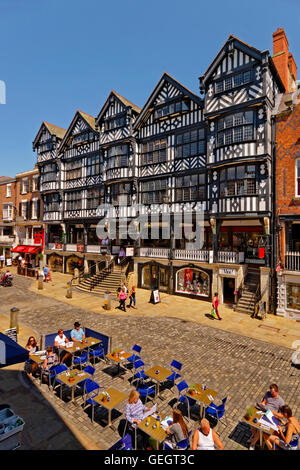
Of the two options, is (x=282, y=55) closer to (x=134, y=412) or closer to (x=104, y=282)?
(x=104, y=282)

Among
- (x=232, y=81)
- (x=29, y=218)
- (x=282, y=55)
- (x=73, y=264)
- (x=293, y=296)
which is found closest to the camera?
(x=293, y=296)

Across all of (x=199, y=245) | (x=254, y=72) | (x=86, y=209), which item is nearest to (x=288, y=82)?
(x=254, y=72)

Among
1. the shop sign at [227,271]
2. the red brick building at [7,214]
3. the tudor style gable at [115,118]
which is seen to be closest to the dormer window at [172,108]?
the tudor style gable at [115,118]

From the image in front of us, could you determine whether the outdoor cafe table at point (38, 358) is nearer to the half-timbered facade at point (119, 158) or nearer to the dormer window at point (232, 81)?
the half-timbered facade at point (119, 158)

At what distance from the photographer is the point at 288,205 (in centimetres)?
1653

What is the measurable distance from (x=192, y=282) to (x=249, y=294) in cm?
457

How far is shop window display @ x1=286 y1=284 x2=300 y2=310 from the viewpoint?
628 inches

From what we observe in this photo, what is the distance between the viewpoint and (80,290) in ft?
74.9

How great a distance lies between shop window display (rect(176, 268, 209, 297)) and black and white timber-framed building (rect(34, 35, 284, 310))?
0.08m

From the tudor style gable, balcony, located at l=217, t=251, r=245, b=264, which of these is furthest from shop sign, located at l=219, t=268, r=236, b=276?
the tudor style gable

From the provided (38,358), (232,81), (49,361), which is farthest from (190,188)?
(38,358)

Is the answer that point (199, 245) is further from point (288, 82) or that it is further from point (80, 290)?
point (288, 82)

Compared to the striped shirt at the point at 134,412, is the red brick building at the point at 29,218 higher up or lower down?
higher up

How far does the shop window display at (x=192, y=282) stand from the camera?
65.4ft
